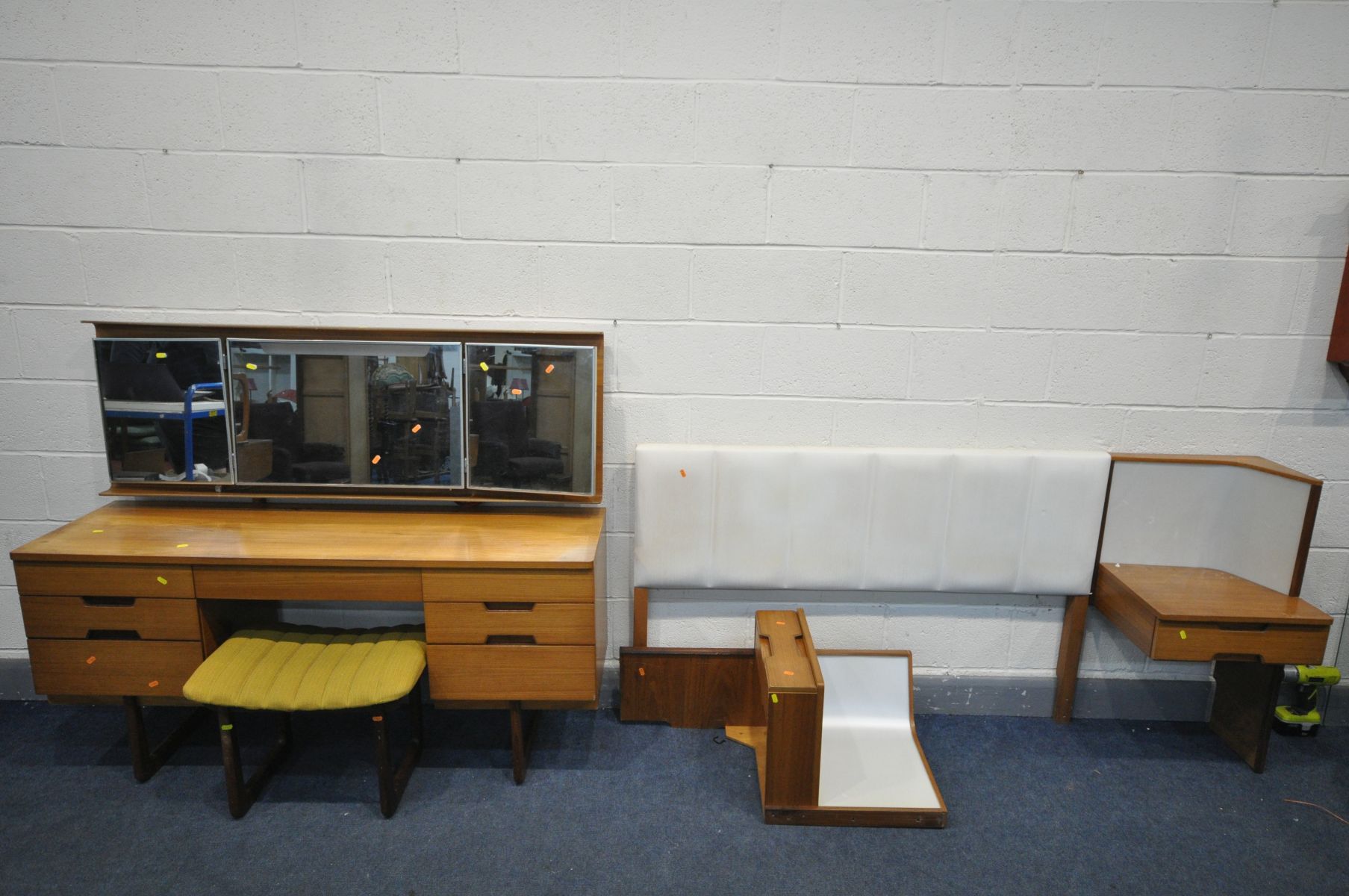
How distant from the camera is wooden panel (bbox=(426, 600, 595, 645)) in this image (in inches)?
73.0

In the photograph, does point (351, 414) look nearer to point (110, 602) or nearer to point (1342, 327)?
point (110, 602)

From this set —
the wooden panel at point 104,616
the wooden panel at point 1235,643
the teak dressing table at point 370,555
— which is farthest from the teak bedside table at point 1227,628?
the wooden panel at point 104,616

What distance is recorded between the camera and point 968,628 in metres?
2.38

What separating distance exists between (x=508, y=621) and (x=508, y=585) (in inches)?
3.9

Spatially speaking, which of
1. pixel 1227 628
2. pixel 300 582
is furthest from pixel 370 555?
pixel 1227 628

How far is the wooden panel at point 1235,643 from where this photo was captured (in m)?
1.97

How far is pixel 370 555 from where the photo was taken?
1.85m

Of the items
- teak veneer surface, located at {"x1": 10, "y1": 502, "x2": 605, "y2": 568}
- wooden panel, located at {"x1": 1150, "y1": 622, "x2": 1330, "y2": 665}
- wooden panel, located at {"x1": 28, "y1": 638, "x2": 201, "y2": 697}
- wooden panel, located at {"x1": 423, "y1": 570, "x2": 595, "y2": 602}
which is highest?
teak veneer surface, located at {"x1": 10, "y1": 502, "x2": 605, "y2": 568}

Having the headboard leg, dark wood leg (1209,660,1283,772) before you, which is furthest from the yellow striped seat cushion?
dark wood leg (1209,660,1283,772)

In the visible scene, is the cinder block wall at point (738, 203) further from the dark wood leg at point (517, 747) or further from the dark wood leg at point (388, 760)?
the dark wood leg at point (388, 760)

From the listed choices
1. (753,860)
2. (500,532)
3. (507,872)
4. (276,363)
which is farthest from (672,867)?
(276,363)

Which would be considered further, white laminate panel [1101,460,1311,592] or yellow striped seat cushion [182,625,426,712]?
white laminate panel [1101,460,1311,592]

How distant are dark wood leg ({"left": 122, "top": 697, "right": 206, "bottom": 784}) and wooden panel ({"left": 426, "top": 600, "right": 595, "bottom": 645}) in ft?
2.86

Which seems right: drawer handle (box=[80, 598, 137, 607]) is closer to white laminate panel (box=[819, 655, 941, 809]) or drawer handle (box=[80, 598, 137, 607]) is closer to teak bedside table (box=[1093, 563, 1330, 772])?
white laminate panel (box=[819, 655, 941, 809])
